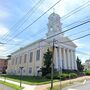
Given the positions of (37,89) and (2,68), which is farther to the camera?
(2,68)

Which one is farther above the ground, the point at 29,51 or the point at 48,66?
the point at 29,51

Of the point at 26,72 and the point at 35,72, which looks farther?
the point at 26,72

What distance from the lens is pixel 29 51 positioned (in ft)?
196

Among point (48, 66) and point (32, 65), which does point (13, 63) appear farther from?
point (48, 66)

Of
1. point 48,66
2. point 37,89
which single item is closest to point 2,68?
point 48,66

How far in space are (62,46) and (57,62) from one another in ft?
21.8

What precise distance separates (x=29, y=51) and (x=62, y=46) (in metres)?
12.0

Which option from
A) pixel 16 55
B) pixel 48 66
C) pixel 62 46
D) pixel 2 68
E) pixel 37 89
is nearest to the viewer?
pixel 37 89

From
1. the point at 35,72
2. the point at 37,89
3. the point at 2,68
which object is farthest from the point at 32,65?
the point at 2,68

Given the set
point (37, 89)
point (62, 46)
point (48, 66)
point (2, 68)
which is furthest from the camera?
point (2, 68)

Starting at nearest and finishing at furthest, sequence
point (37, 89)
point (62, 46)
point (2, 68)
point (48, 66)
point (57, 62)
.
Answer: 1. point (37, 89)
2. point (48, 66)
3. point (57, 62)
4. point (62, 46)
5. point (2, 68)

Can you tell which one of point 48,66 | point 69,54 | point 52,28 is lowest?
point 48,66

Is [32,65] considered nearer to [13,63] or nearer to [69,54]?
[69,54]

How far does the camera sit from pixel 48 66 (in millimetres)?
45781
